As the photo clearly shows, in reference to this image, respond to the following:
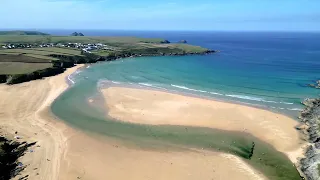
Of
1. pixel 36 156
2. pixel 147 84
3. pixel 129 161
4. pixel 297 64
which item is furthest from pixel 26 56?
pixel 297 64

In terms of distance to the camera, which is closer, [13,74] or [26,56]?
[13,74]

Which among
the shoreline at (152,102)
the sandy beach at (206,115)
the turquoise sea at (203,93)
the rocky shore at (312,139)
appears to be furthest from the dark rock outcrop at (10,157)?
the rocky shore at (312,139)

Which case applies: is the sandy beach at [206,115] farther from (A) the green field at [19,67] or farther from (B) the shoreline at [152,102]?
(A) the green field at [19,67]

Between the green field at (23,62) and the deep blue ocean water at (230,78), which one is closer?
the deep blue ocean water at (230,78)

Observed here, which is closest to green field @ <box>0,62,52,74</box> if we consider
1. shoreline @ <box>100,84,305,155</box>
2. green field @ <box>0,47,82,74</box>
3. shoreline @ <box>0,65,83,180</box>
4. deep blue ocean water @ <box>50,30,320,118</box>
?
green field @ <box>0,47,82,74</box>

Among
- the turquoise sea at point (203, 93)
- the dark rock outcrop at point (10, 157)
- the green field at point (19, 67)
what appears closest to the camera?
the dark rock outcrop at point (10, 157)

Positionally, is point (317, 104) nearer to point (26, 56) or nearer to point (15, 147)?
point (15, 147)

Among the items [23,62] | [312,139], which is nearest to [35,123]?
[312,139]
